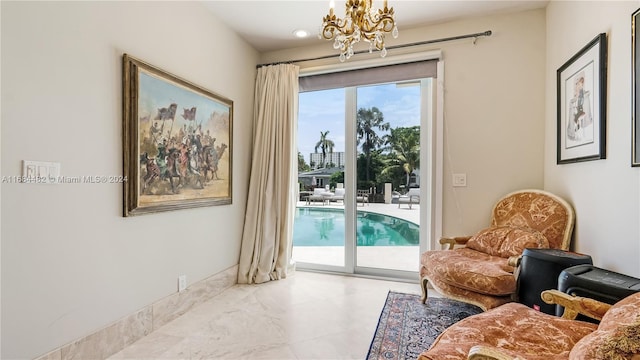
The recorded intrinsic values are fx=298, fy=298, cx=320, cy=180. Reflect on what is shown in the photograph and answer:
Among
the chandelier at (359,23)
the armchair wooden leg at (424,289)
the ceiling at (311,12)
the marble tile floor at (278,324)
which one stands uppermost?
the ceiling at (311,12)

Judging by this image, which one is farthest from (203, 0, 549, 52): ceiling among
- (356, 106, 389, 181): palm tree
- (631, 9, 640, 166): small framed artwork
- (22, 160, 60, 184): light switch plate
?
(22, 160, 60, 184): light switch plate

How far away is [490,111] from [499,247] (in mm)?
1254

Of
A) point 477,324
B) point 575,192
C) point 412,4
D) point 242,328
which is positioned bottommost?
point 242,328

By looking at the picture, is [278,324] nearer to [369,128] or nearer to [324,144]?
[324,144]

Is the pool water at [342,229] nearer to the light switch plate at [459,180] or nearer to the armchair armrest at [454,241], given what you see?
the armchair armrest at [454,241]

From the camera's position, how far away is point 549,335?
4.14 feet

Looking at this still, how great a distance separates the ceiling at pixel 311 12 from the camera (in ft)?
8.42

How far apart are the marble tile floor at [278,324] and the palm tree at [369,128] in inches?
52.1

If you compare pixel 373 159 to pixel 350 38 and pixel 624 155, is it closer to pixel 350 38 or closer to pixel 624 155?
pixel 350 38

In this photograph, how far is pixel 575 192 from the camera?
2197 mm

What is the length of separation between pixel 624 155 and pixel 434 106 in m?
1.53

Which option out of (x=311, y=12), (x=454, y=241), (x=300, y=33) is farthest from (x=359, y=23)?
(x=454, y=241)

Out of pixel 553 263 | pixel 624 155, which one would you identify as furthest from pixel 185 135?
pixel 624 155

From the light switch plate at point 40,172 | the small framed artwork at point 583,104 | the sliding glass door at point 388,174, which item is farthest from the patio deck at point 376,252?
the light switch plate at point 40,172
